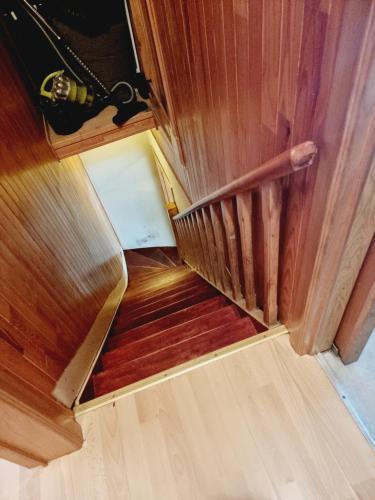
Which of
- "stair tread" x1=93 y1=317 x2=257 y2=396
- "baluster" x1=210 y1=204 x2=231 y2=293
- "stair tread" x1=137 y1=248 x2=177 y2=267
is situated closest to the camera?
"stair tread" x1=93 y1=317 x2=257 y2=396

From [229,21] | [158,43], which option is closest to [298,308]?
[229,21]

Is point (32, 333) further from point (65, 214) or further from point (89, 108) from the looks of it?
point (89, 108)

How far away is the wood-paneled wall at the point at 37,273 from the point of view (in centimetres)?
122

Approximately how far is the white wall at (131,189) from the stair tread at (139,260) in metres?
0.12

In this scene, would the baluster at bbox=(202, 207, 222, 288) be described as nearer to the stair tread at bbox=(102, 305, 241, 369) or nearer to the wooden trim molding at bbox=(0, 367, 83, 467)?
the stair tread at bbox=(102, 305, 241, 369)

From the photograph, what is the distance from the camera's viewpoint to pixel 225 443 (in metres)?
1.26

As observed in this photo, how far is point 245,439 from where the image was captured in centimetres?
125

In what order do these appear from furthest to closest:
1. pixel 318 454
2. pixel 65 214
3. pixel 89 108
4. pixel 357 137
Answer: pixel 89 108 → pixel 65 214 → pixel 318 454 → pixel 357 137

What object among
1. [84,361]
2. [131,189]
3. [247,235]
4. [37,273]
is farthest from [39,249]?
[131,189]

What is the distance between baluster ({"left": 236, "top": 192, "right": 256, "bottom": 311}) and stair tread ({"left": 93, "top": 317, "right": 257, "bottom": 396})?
0.18 meters

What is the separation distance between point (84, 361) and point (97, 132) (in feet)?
6.40

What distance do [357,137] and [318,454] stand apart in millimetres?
1094

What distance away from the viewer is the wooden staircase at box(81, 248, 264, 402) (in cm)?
162

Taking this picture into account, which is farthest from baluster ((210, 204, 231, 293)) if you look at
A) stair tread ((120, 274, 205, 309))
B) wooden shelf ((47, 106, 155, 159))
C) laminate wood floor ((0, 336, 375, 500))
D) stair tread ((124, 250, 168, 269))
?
stair tread ((124, 250, 168, 269))
